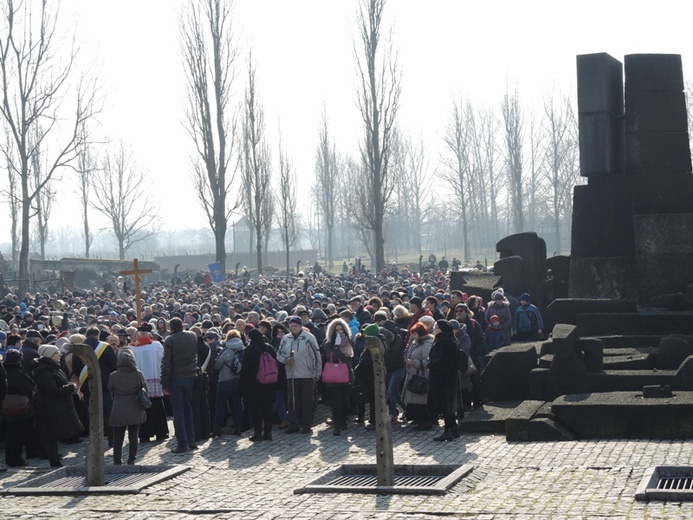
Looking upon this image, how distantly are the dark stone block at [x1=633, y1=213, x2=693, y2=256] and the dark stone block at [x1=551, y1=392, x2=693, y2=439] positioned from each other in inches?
234

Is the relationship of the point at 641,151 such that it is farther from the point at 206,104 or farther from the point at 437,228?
the point at 437,228

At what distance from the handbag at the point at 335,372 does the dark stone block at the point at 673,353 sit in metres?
4.72

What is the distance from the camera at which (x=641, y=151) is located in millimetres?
19188

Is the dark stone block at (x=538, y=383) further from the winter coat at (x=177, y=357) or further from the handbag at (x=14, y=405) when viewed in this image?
the handbag at (x=14, y=405)

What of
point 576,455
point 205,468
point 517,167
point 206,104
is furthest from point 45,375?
point 517,167

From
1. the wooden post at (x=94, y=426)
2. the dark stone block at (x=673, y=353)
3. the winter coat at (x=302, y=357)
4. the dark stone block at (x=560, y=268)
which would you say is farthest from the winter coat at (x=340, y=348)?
the dark stone block at (x=560, y=268)

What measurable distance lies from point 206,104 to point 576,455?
4099cm

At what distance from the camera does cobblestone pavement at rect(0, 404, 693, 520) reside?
932 centimetres

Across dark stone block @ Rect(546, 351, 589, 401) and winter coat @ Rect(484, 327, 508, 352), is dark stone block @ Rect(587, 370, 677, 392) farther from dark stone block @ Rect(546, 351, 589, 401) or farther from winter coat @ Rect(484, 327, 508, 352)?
winter coat @ Rect(484, 327, 508, 352)

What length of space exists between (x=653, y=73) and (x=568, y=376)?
7109 mm

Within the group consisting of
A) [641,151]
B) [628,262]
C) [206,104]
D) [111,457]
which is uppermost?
[206,104]

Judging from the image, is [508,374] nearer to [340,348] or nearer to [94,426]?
[340,348]

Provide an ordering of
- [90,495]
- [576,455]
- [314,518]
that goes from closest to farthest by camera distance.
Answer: [314,518], [90,495], [576,455]

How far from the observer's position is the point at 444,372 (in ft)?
44.8
